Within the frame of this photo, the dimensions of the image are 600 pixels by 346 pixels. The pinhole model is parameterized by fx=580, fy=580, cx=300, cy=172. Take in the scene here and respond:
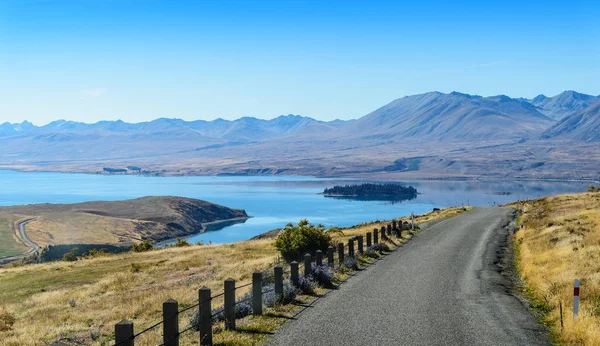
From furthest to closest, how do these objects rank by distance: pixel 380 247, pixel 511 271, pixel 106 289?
pixel 106 289
pixel 380 247
pixel 511 271

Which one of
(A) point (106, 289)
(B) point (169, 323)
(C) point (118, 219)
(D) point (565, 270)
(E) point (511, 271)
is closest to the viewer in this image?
(B) point (169, 323)

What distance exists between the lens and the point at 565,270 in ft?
60.6

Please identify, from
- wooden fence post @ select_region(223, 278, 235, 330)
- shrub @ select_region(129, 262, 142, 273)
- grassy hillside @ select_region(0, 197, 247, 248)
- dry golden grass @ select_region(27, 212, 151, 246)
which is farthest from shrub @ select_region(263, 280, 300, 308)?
dry golden grass @ select_region(27, 212, 151, 246)

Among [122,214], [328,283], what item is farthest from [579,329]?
[122,214]

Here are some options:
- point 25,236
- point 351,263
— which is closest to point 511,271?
point 351,263

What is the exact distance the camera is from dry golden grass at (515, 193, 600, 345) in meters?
12.2

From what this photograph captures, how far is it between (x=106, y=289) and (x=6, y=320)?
7633 millimetres

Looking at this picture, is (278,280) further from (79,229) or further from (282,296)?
(79,229)

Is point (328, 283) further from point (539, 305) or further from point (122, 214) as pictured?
point (122, 214)

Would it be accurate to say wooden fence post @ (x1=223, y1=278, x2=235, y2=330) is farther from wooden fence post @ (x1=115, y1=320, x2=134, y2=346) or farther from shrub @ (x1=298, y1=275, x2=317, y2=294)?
shrub @ (x1=298, y1=275, x2=317, y2=294)

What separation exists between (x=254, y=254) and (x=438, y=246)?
40.3ft

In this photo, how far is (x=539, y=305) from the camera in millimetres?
15453

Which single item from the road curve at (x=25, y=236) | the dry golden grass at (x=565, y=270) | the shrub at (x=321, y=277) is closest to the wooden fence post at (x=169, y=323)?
the dry golden grass at (x=565, y=270)

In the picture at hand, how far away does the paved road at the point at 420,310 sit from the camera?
11.8 meters
